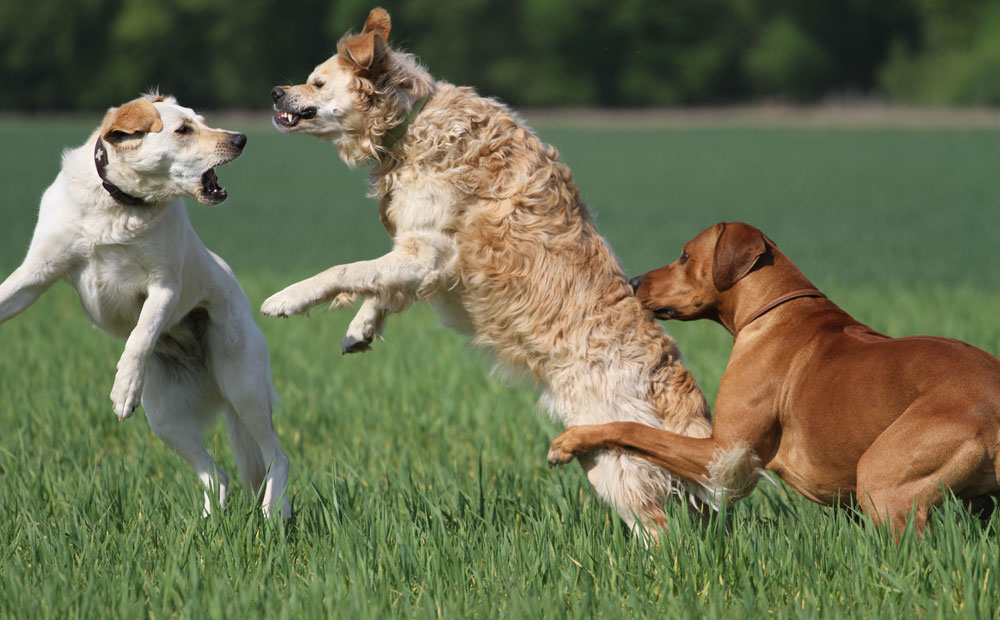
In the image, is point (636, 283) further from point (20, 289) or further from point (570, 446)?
point (20, 289)

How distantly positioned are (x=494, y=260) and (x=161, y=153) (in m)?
1.66

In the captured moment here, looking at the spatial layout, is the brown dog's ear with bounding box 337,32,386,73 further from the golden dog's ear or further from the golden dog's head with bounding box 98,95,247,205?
the golden dog's head with bounding box 98,95,247,205

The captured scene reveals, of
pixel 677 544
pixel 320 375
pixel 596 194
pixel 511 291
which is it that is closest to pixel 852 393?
pixel 677 544

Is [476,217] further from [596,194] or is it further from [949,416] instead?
[596,194]

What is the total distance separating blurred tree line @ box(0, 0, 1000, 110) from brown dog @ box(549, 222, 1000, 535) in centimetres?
6155

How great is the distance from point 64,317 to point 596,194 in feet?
71.8

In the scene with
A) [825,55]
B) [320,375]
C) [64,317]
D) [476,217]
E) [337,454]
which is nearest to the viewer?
[476,217]

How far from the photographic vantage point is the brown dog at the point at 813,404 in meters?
3.92

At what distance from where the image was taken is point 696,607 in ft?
12.4

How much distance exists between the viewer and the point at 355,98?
5516mm

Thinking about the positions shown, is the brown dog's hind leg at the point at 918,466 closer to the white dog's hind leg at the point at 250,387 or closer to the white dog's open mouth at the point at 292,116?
the white dog's hind leg at the point at 250,387

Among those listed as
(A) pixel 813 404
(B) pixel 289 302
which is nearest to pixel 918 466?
(A) pixel 813 404

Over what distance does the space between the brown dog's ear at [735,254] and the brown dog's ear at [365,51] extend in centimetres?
201

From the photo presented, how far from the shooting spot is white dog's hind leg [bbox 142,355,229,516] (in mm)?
5223
